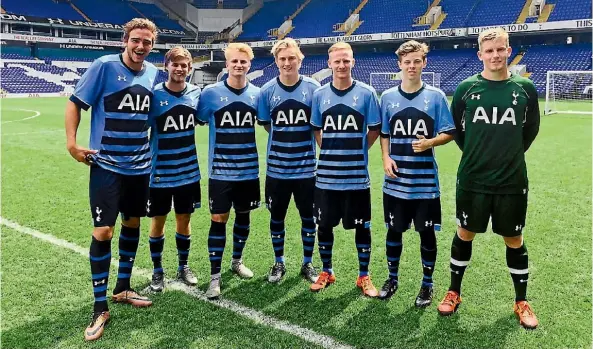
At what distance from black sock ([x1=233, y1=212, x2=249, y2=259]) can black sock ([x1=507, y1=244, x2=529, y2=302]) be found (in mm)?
2198

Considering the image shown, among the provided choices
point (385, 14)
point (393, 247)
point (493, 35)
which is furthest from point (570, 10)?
point (393, 247)

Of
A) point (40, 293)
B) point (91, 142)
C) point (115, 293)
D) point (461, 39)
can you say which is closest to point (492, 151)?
point (91, 142)

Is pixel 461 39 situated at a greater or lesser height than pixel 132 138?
greater

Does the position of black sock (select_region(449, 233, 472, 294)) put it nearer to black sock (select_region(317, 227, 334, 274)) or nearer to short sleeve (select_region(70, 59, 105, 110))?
black sock (select_region(317, 227, 334, 274))

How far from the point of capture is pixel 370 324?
3412mm

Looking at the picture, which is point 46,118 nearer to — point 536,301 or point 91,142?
point 91,142

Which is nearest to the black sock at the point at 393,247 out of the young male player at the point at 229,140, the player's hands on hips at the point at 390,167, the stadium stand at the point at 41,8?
the player's hands on hips at the point at 390,167

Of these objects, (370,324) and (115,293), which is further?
(115,293)

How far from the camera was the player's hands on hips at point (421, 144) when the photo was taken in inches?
138

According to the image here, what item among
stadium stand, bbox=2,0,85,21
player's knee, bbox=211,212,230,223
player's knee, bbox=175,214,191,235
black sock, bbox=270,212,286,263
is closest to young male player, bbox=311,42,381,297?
black sock, bbox=270,212,286,263

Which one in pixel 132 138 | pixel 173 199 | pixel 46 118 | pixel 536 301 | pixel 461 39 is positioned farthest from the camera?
pixel 461 39

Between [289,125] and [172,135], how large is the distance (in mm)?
966

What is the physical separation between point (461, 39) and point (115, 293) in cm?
3645

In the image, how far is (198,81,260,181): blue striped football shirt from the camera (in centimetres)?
394
